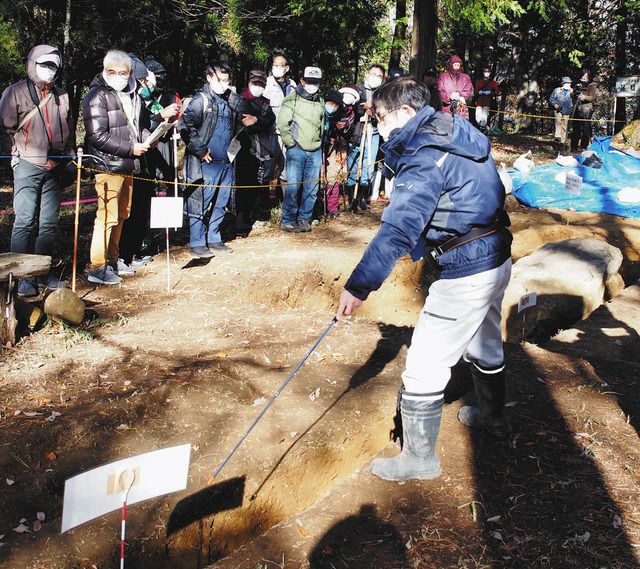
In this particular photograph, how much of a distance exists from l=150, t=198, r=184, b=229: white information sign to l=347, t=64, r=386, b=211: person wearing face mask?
417 centimetres

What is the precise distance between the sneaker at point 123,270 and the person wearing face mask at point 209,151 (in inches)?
34.7

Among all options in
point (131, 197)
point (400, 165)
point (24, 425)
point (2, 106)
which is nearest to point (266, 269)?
point (131, 197)

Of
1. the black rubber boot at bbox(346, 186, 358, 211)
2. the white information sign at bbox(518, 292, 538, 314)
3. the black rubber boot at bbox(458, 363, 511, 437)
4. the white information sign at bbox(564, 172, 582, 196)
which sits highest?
the white information sign at bbox(564, 172, 582, 196)

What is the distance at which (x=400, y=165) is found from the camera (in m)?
3.38

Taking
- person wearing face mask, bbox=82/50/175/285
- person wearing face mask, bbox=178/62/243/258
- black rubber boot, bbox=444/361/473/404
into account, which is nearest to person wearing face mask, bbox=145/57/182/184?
person wearing face mask, bbox=178/62/243/258

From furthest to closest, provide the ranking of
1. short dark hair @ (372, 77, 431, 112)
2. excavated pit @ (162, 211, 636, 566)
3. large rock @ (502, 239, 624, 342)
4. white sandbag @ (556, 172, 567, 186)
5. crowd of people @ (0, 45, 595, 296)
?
white sandbag @ (556, 172, 567, 186)
large rock @ (502, 239, 624, 342)
crowd of people @ (0, 45, 595, 296)
excavated pit @ (162, 211, 636, 566)
short dark hair @ (372, 77, 431, 112)

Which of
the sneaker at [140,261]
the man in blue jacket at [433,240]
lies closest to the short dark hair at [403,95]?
the man in blue jacket at [433,240]

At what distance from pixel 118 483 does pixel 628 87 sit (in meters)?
17.8

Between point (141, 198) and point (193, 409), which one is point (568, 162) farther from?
point (193, 409)

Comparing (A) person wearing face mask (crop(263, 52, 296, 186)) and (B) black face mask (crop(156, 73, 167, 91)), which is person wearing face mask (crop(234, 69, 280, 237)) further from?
(B) black face mask (crop(156, 73, 167, 91))

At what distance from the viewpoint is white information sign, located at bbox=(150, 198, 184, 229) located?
701 cm

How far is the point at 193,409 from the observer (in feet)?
14.6

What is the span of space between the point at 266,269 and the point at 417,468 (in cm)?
442

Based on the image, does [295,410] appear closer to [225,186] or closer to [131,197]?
[131,197]
